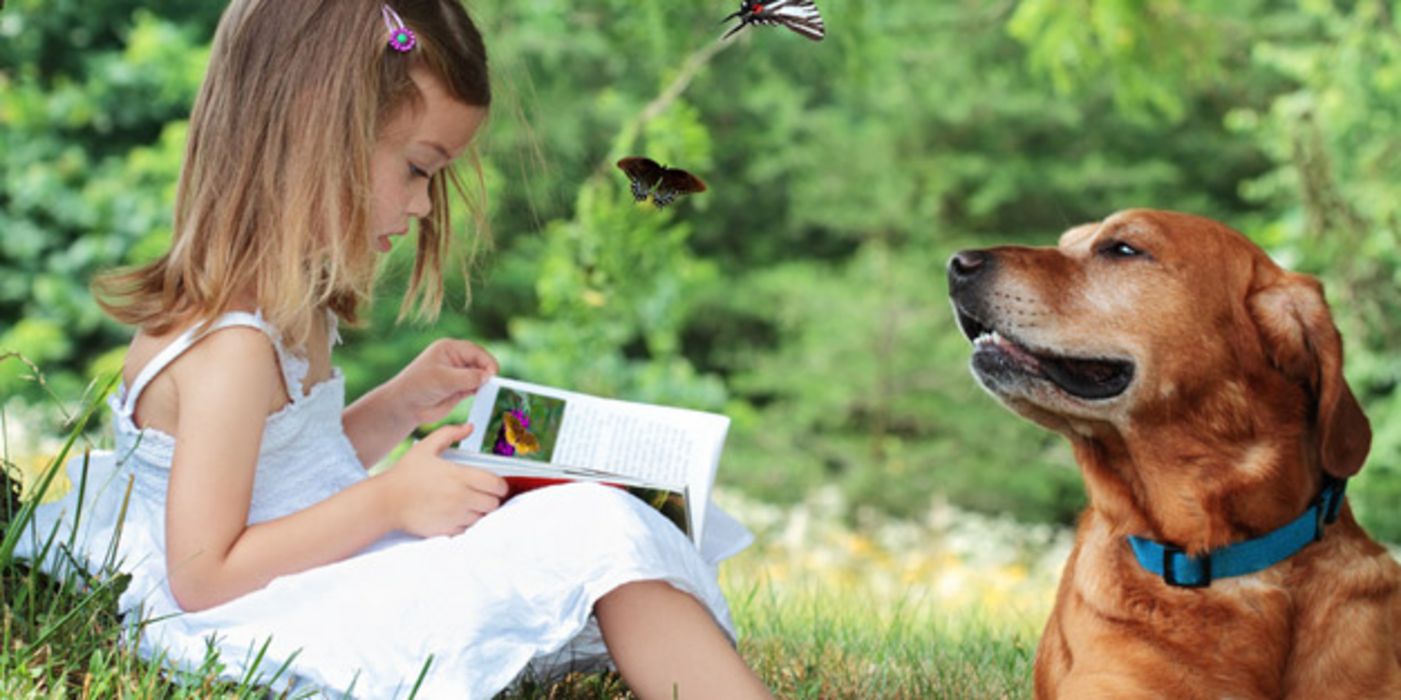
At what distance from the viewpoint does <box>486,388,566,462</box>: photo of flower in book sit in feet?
8.86

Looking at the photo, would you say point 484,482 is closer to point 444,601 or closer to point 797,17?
point 444,601

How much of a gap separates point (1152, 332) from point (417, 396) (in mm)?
1385

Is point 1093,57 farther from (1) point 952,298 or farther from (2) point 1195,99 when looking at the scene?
(2) point 1195,99

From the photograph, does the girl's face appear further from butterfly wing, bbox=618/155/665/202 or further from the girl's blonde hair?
butterfly wing, bbox=618/155/665/202

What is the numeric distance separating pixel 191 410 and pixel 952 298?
50.0 inches

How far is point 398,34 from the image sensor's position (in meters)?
2.56

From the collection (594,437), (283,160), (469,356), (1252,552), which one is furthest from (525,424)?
(1252,552)

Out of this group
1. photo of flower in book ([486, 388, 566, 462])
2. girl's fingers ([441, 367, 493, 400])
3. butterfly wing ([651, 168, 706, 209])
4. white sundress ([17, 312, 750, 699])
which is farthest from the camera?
girl's fingers ([441, 367, 493, 400])

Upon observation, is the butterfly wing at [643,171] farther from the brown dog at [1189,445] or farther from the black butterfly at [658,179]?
the brown dog at [1189,445]

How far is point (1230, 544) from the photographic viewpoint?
2.36m

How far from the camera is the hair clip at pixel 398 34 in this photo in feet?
8.38

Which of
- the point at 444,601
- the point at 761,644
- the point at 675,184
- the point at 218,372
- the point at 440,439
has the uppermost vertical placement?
the point at 675,184

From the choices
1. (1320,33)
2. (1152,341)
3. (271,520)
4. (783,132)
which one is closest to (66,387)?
(783,132)

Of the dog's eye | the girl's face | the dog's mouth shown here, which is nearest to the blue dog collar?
the dog's mouth
